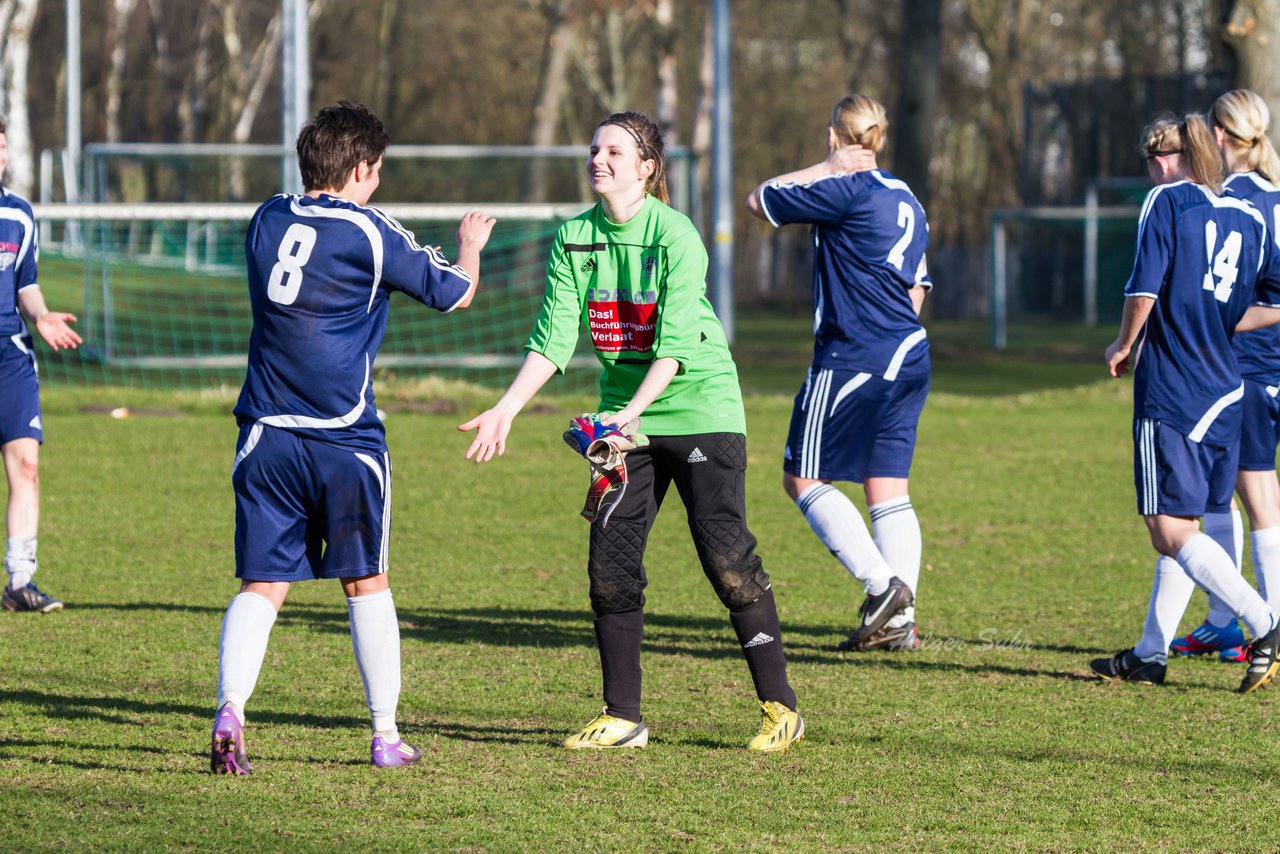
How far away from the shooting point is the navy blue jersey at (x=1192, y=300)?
19.1 ft

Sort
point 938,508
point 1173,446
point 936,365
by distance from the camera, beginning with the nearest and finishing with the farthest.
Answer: point 1173,446, point 938,508, point 936,365

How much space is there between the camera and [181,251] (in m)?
33.3

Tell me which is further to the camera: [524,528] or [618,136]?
[524,528]

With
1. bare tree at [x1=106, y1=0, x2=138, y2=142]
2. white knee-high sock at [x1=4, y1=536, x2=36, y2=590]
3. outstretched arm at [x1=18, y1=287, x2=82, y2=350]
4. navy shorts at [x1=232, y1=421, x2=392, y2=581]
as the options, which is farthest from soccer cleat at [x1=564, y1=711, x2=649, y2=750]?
bare tree at [x1=106, y1=0, x2=138, y2=142]

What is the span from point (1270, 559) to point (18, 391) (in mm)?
5322

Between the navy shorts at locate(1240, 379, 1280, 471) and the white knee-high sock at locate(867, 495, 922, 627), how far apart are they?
1.33 metres

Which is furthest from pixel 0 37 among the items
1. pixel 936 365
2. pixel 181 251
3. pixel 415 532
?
pixel 415 532

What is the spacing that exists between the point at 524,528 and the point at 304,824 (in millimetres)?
5347

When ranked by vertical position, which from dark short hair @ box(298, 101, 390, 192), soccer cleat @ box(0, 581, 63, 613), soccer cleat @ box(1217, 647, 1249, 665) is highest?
dark short hair @ box(298, 101, 390, 192)

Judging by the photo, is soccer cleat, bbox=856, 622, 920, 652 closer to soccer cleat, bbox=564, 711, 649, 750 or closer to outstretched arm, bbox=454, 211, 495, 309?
soccer cleat, bbox=564, 711, 649, 750

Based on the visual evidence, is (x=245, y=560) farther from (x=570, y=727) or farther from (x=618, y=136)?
(x=618, y=136)

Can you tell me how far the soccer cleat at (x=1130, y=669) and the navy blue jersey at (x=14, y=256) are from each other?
476cm

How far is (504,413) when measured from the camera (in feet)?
15.8

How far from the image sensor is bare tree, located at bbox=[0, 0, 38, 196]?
35.4 metres
